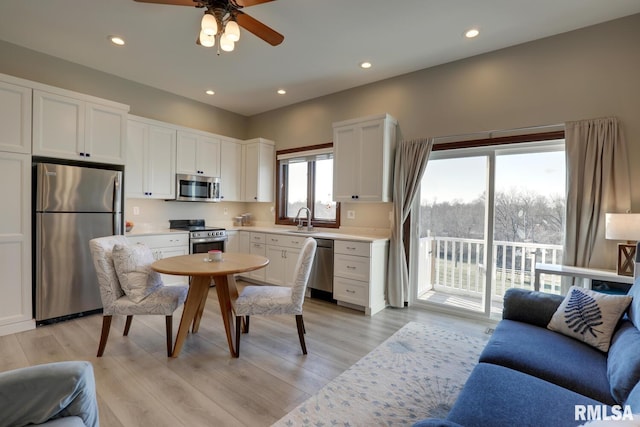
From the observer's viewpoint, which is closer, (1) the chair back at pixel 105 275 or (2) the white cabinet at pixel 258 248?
(1) the chair back at pixel 105 275

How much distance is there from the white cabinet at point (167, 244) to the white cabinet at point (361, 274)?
2202 millimetres

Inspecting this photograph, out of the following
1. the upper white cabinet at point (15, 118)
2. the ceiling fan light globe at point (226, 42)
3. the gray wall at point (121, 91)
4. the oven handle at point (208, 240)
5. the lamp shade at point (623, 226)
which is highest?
the gray wall at point (121, 91)

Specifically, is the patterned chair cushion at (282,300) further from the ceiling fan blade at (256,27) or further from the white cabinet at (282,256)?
the ceiling fan blade at (256,27)

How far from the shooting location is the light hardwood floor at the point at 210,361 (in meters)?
1.80

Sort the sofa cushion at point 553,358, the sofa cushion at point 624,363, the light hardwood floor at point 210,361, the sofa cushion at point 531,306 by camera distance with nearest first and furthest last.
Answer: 1. the sofa cushion at point 624,363
2. the sofa cushion at point 553,358
3. the light hardwood floor at point 210,361
4. the sofa cushion at point 531,306

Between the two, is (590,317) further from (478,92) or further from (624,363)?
(478,92)

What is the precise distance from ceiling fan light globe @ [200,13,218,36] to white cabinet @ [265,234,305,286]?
8.63 feet

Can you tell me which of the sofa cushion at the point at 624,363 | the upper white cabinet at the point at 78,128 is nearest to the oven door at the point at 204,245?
the upper white cabinet at the point at 78,128

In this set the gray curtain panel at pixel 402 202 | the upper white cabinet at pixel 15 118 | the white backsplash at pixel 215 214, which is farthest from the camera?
the white backsplash at pixel 215 214

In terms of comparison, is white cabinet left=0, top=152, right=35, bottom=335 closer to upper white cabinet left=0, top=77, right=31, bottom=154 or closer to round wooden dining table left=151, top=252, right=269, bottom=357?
upper white cabinet left=0, top=77, right=31, bottom=154

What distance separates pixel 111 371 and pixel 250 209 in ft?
12.2

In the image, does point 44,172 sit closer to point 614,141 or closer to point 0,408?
point 0,408

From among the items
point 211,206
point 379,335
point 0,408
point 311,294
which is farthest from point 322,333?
point 211,206

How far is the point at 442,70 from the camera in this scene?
137 inches
